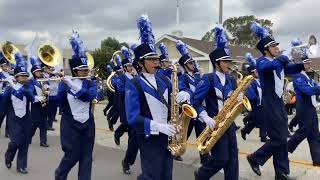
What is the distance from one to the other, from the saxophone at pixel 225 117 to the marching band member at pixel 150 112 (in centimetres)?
90

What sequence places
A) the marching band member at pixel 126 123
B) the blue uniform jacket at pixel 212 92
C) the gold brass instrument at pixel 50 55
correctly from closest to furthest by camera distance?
1. the blue uniform jacket at pixel 212 92
2. the marching band member at pixel 126 123
3. the gold brass instrument at pixel 50 55

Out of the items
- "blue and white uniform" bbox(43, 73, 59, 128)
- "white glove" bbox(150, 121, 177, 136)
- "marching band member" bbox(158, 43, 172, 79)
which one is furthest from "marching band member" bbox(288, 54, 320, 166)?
"blue and white uniform" bbox(43, 73, 59, 128)

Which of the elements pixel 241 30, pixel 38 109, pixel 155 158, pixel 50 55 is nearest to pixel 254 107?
pixel 50 55

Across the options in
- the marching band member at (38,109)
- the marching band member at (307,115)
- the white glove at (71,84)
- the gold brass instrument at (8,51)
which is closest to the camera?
the white glove at (71,84)

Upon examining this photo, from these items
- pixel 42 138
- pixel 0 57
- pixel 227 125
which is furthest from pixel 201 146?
pixel 0 57

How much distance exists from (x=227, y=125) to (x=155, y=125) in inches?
52.2

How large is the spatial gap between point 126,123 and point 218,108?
3490 mm

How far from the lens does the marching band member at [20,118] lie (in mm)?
8394

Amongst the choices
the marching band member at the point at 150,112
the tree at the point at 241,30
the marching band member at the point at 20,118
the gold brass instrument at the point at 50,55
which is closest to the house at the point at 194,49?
the tree at the point at 241,30

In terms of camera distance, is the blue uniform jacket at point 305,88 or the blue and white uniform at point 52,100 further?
the blue and white uniform at point 52,100

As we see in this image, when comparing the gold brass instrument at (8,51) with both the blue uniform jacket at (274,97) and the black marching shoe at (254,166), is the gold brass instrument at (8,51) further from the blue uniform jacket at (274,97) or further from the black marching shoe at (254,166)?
the blue uniform jacket at (274,97)

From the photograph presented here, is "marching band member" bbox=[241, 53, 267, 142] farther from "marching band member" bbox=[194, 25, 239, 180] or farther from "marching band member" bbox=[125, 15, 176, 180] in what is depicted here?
"marching band member" bbox=[125, 15, 176, 180]

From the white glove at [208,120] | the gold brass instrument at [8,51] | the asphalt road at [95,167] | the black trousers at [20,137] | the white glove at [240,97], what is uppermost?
the gold brass instrument at [8,51]

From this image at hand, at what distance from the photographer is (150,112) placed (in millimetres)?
5141
